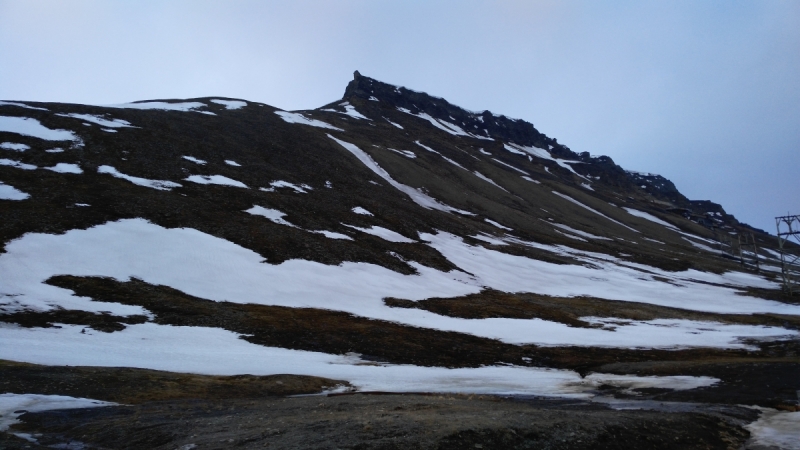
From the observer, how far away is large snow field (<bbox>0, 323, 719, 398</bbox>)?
63.6 ft

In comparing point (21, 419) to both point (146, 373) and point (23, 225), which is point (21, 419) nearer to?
point (146, 373)

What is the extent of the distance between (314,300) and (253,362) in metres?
12.0

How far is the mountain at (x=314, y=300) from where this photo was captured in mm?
14602

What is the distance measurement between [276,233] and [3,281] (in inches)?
792

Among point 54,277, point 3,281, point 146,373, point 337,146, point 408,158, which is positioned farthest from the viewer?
point 408,158

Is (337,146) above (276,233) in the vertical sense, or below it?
above

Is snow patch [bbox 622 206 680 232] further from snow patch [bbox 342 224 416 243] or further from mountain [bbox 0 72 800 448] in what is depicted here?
snow patch [bbox 342 224 416 243]

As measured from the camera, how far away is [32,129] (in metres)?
51.1

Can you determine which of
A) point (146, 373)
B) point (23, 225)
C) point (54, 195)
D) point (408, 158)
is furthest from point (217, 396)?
point (408, 158)

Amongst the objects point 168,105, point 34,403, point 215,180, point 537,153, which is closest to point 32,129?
point 215,180

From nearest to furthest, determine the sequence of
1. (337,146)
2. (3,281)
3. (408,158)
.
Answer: (3,281) → (337,146) → (408,158)

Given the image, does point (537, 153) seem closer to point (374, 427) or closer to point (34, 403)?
point (374, 427)

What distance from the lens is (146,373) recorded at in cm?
1766

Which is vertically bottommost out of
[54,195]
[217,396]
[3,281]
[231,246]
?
[217,396]
